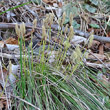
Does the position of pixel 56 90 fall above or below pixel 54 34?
below

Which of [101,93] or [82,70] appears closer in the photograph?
[101,93]

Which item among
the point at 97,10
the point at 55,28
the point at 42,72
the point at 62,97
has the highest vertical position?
the point at 97,10

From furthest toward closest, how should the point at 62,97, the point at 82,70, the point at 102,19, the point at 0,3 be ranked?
A: the point at 102,19, the point at 0,3, the point at 82,70, the point at 62,97

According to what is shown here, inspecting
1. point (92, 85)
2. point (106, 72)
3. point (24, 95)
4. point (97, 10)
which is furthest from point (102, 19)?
point (24, 95)

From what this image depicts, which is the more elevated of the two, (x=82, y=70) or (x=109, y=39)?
(x=109, y=39)

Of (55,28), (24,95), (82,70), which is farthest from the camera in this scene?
(55,28)

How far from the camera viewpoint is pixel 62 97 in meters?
1.16

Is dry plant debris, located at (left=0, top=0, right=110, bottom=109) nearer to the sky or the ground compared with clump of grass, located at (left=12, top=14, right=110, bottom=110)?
nearer to the sky

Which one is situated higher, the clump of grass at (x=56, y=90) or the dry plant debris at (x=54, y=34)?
the dry plant debris at (x=54, y=34)

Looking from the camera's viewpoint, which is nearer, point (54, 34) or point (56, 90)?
point (56, 90)

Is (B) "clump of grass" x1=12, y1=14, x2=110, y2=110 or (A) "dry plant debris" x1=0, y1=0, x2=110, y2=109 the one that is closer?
(B) "clump of grass" x1=12, y1=14, x2=110, y2=110

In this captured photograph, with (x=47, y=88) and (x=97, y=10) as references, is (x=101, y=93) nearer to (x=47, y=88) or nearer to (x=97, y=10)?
(x=47, y=88)

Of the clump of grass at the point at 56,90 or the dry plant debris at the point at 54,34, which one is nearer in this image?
the clump of grass at the point at 56,90

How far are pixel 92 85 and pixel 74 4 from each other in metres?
1.44
